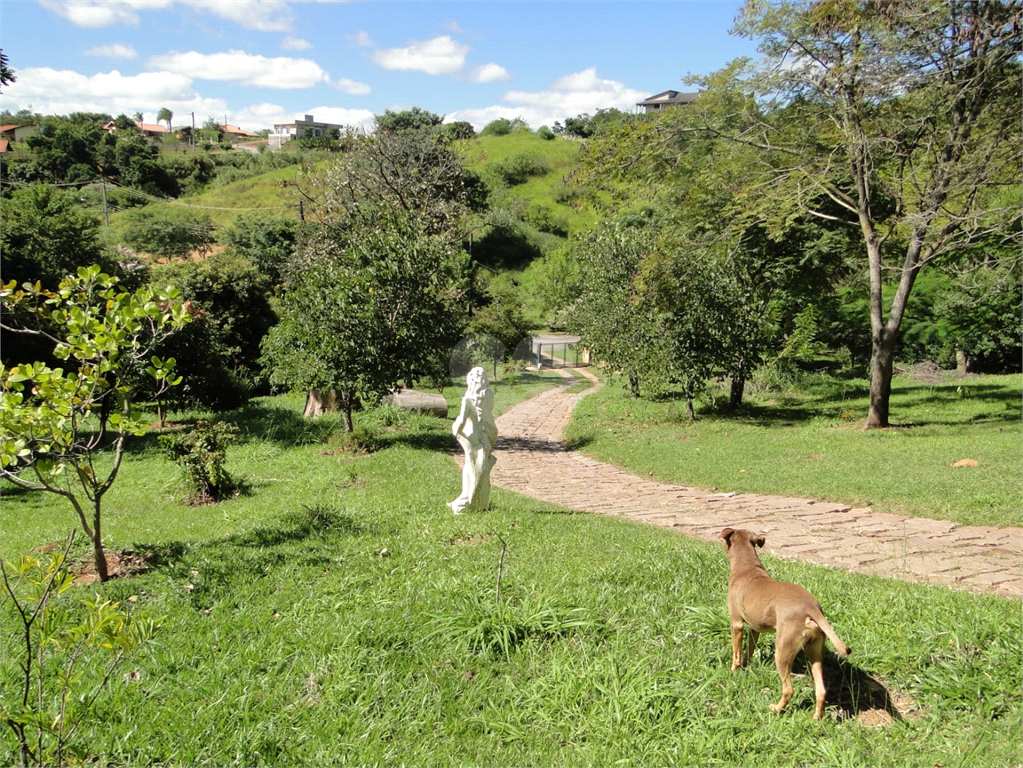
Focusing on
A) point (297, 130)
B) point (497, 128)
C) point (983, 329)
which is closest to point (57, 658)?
point (983, 329)

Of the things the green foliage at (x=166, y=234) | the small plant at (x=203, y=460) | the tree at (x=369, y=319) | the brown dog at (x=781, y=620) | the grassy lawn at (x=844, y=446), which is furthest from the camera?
the green foliage at (x=166, y=234)

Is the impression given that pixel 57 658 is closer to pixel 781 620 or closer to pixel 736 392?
pixel 781 620

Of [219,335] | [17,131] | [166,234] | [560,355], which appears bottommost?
[560,355]

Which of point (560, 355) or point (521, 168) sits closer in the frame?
point (560, 355)

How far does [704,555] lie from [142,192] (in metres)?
66.7

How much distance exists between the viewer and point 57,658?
414cm

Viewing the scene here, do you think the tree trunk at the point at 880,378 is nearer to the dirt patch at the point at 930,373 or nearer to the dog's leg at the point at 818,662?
the dirt patch at the point at 930,373

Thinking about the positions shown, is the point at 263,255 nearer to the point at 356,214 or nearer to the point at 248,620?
the point at 356,214

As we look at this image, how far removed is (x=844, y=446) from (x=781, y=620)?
10232 millimetres

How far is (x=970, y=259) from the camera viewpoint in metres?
18.3

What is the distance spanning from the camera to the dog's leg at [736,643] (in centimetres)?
365

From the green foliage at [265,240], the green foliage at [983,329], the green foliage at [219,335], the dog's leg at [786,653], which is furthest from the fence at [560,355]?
the dog's leg at [786,653]

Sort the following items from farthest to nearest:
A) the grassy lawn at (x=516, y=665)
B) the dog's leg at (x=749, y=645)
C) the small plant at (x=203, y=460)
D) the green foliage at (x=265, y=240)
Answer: the green foliage at (x=265, y=240), the small plant at (x=203, y=460), the dog's leg at (x=749, y=645), the grassy lawn at (x=516, y=665)

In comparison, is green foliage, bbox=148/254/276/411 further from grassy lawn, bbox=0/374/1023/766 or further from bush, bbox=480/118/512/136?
bush, bbox=480/118/512/136
